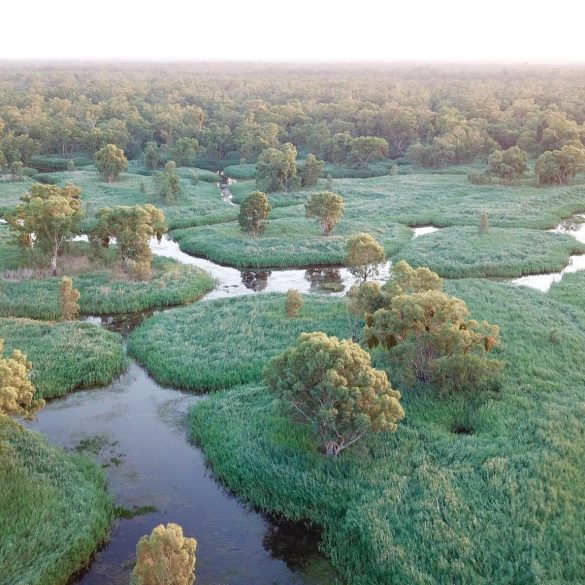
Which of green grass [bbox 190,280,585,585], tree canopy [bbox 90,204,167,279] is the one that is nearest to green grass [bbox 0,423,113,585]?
green grass [bbox 190,280,585,585]

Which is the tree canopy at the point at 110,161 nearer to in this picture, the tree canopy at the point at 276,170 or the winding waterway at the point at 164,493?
the tree canopy at the point at 276,170

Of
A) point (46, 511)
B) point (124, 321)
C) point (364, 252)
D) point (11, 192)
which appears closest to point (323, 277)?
point (364, 252)

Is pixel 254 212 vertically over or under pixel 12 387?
under

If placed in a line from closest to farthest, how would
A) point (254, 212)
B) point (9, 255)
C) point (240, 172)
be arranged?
point (9, 255) < point (254, 212) < point (240, 172)

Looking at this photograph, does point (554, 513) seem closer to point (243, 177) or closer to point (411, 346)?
point (411, 346)

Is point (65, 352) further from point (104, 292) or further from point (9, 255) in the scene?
point (9, 255)
